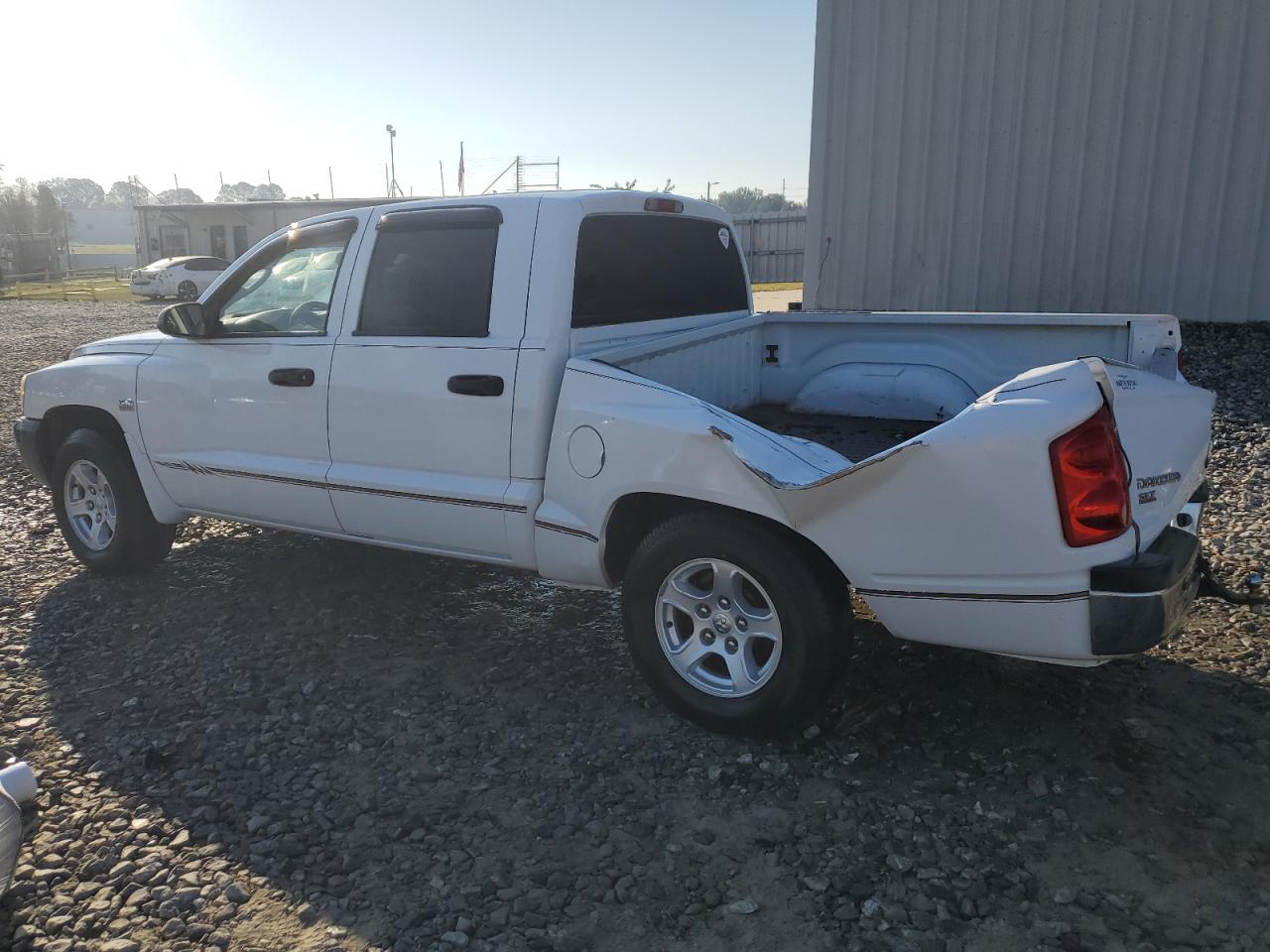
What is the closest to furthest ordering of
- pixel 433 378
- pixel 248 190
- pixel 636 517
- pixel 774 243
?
pixel 636 517 → pixel 433 378 → pixel 774 243 → pixel 248 190

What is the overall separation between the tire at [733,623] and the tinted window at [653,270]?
110 centimetres

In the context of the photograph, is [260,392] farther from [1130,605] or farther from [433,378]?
[1130,605]

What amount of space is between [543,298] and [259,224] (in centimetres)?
4020

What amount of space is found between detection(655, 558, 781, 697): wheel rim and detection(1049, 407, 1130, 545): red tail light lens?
3.37 feet

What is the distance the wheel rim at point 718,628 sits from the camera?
11.1 ft

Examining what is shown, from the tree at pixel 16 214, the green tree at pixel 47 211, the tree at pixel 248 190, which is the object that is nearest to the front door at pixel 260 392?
the tree at pixel 16 214

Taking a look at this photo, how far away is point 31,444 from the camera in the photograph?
215 inches

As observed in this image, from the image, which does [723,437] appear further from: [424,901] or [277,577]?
[277,577]

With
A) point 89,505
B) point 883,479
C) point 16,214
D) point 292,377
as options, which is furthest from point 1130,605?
point 16,214

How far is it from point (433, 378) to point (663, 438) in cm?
119

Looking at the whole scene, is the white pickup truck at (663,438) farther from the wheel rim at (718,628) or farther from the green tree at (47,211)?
the green tree at (47,211)

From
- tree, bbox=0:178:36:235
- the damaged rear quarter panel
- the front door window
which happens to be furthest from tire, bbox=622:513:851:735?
tree, bbox=0:178:36:235

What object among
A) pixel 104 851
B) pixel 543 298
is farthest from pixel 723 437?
pixel 104 851

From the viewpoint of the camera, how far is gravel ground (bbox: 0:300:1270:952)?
263 centimetres
